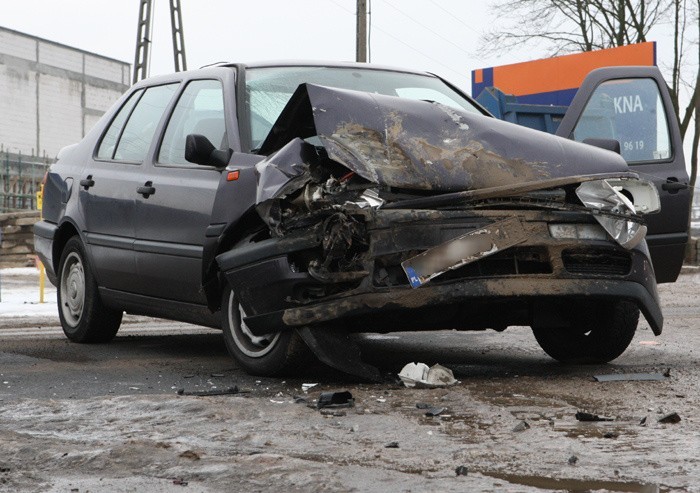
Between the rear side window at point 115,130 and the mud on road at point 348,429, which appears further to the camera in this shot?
the rear side window at point 115,130

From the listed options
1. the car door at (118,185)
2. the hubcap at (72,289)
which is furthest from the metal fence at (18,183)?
the car door at (118,185)

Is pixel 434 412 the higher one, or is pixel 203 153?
pixel 203 153

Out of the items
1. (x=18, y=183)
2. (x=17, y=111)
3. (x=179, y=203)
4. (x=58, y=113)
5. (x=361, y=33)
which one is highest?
(x=58, y=113)

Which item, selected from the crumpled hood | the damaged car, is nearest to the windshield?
the damaged car

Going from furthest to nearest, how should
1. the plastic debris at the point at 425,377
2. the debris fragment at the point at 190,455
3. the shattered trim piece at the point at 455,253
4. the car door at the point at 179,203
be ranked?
the car door at the point at 179,203, the plastic debris at the point at 425,377, the shattered trim piece at the point at 455,253, the debris fragment at the point at 190,455

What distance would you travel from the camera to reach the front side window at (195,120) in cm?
678

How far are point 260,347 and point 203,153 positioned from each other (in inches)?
41.9

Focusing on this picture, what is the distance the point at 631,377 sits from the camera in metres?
5.81

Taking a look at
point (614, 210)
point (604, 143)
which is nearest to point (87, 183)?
point (604, 143)

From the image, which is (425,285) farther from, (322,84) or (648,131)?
(648,131)

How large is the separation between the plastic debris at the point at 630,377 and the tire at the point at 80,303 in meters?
3.56

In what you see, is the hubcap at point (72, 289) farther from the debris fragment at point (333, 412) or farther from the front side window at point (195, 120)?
the debris fragment at point (333, 412)

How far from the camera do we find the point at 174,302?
6859 millimetres

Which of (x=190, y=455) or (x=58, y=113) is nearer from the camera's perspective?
(x=190, y=455)
